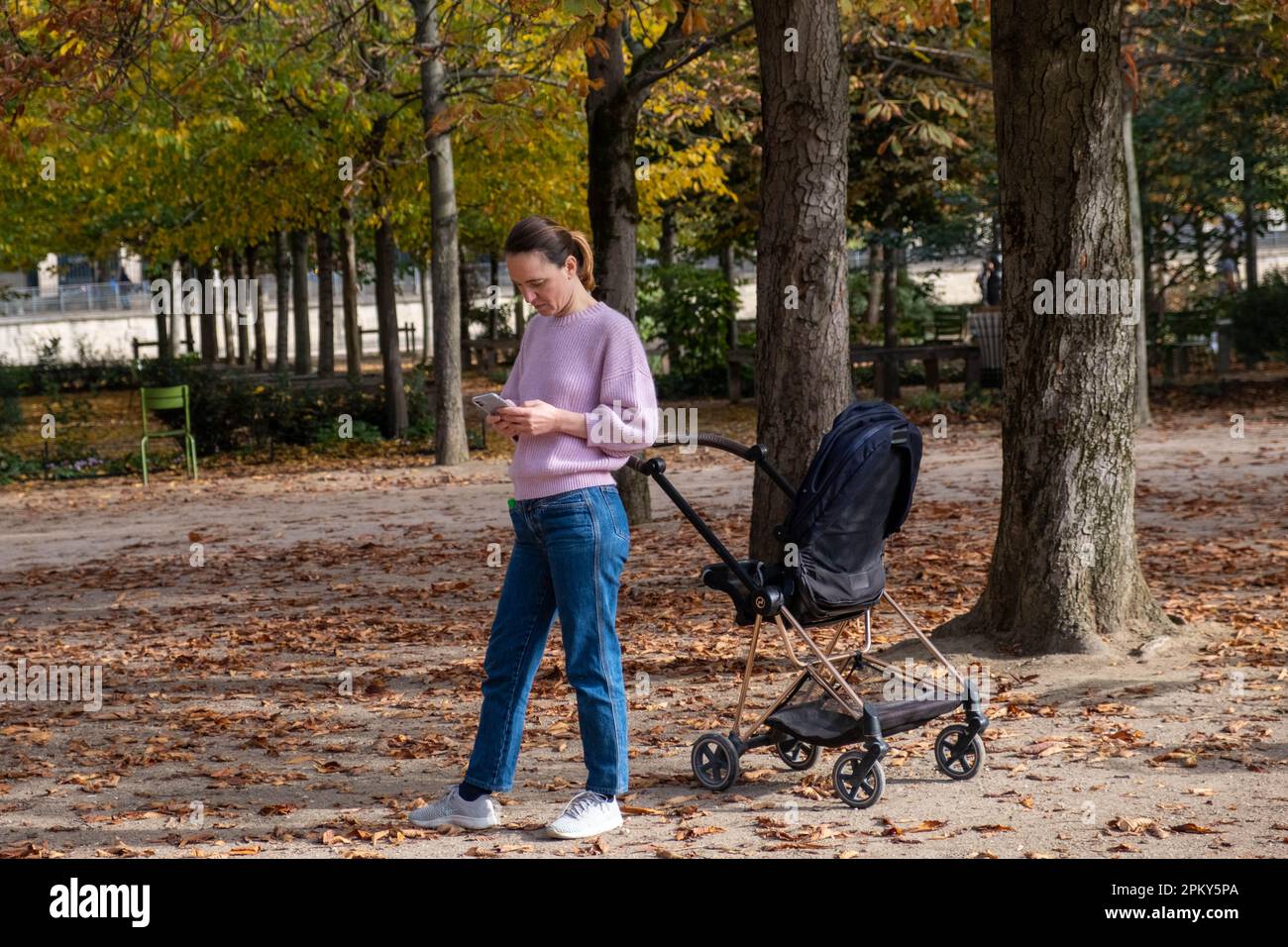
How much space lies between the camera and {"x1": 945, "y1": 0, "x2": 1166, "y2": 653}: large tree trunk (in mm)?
7512

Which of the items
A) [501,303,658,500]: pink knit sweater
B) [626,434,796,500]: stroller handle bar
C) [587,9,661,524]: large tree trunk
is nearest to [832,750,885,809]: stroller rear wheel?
[626,434,796,500]: stroller handle bar

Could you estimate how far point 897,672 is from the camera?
20.5ft

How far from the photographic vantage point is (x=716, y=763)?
230 inches

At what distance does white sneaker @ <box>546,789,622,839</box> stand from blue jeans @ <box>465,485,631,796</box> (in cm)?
5

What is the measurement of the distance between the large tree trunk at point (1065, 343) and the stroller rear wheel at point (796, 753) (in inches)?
74.8

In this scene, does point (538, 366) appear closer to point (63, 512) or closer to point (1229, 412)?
point (63, 512)

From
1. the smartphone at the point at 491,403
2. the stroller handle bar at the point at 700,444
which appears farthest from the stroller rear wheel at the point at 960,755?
the smartphone at the point at 491,403

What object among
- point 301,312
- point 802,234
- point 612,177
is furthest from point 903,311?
point 802,234

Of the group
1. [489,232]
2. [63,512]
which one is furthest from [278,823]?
[489,232]

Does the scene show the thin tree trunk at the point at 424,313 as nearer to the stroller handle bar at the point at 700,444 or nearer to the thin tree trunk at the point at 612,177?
the thin tree trunk at the point at 612,177

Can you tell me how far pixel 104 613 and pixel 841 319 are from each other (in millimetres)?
5165

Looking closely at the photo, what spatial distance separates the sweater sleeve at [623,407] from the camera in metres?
5.04

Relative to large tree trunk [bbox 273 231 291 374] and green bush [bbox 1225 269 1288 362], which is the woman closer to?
green bush [bbox 1225 269 1288 362]

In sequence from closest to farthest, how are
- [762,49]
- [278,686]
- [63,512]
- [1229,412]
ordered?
[278,686]
[762,49]
[63,512]
[1229,412]
